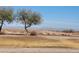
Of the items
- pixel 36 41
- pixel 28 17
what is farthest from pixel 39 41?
pixel 28 17

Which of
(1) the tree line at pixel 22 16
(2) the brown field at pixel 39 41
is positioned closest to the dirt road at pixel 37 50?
(2) the brown field at pixel 39 41

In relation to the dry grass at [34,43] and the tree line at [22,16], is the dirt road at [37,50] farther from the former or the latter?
the tree line at [22,16]

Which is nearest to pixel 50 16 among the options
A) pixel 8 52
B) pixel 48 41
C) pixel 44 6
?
pixel 44 6

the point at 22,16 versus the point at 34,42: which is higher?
the point at 22,16

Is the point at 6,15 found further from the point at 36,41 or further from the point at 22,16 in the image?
the point at 36,41

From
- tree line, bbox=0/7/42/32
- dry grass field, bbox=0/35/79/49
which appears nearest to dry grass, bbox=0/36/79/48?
dry grass field, bbox=0/35/79/49

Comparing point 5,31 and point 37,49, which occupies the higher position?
point 5,31
